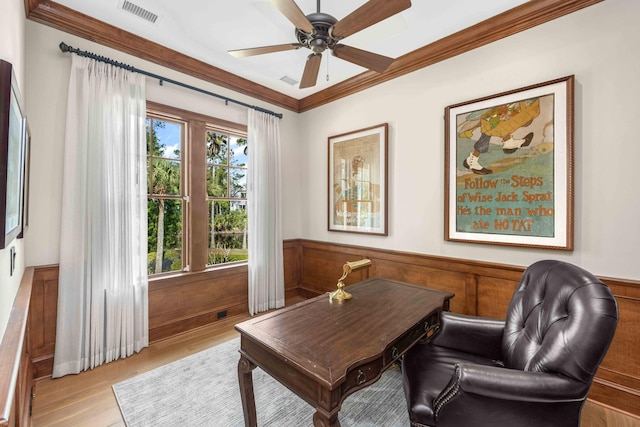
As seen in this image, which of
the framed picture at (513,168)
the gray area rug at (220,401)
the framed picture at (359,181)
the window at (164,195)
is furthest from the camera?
the framed picture at (359,181)

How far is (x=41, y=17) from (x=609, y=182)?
4438 millimetres

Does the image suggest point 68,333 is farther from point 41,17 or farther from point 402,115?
point 402,115

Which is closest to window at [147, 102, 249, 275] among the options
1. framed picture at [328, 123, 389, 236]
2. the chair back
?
framed picture at [328, 123, 389, 236]

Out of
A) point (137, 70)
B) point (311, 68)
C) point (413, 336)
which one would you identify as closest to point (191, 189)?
point (137, 70)

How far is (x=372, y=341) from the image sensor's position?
1.42 metres

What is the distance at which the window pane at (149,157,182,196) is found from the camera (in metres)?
2.96

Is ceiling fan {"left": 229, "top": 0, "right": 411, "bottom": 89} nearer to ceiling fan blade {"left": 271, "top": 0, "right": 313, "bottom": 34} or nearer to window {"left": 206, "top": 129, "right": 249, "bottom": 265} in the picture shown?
ceiling fan blade {"left": 271, "top": 0, "right": 313, "bottom": 34}

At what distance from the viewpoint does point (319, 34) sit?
1.90 metres

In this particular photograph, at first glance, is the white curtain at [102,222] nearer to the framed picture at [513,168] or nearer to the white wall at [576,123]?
the white wall at [576,123]

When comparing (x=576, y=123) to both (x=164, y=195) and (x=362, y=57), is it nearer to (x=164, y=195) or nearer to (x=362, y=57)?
(x=362, y=57)

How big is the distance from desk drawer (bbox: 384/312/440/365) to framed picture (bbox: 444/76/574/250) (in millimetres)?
1038

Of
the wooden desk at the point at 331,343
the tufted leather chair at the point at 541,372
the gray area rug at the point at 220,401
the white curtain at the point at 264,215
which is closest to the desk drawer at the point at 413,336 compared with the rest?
the wooden desk at the point at 331,343

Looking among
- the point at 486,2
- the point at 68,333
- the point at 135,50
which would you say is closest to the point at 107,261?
the point at 68,333

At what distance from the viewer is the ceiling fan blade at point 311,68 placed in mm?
2134
